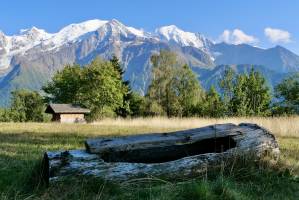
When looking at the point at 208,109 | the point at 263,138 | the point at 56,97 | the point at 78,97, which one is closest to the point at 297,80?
the point at 208,109

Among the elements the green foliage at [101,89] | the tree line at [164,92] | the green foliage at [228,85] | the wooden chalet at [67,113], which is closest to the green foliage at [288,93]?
the tree line at [164,92]

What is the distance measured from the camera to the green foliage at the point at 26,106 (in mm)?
106875

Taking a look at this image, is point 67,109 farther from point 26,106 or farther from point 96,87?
point 26,106

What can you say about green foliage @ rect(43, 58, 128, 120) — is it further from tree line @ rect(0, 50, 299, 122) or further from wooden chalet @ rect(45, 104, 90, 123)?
wooden chalet @ rect(45, 104, 90, 123)

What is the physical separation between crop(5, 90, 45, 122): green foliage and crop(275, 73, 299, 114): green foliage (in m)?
62.2

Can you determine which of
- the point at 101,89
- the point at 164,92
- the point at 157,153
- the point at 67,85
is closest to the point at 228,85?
the point at 164,92

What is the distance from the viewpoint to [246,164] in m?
6.97

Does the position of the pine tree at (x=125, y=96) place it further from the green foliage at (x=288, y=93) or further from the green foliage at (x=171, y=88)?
the green foliage at (x=288, y=93)

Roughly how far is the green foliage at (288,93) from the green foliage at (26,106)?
204ft

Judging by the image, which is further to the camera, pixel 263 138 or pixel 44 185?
pixel 263 138

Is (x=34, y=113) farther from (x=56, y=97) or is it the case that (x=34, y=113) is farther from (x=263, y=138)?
(x=263, y=138)

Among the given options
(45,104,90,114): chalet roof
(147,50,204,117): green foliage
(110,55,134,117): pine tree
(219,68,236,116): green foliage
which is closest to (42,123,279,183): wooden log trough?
(219,68,236,116): green foliage

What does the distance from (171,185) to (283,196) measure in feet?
4.68

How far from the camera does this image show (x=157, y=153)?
762cm
